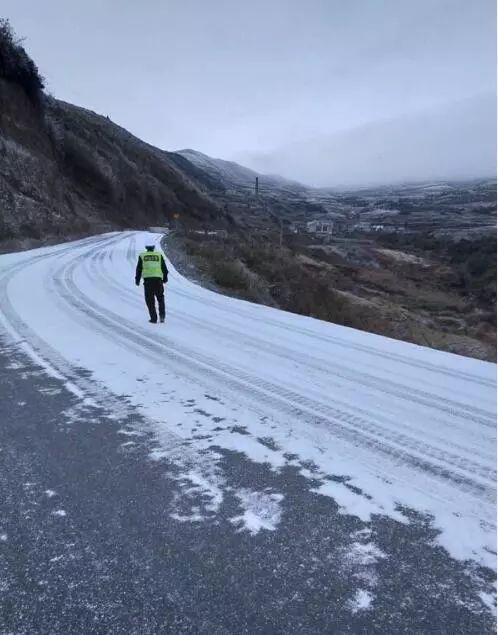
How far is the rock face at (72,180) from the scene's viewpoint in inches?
1321

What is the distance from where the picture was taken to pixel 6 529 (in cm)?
284

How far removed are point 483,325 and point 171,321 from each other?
25692mm

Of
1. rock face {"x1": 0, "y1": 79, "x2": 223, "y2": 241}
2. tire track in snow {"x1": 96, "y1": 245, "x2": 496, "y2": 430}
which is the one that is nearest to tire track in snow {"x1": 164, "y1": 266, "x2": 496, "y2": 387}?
tire track in snow {"x1": 96, "y1": 245, "x2": 496, "y2": 430}

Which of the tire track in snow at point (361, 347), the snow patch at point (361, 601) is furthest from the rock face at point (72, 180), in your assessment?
the snow patch at point (361, 601)

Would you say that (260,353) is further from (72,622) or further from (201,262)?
(201,262)

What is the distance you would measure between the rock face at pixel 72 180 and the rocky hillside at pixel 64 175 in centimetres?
9

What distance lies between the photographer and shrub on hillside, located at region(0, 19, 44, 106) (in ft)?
131

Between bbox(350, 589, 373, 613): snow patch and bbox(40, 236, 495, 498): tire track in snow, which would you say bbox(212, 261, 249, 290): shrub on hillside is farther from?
bbox(350, 589, 373, 613): snow patch

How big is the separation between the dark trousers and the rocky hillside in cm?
1927

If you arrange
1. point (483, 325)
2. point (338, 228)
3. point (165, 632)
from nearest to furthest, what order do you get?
point (165, 632)
point (483, 325)
point (338, 228)

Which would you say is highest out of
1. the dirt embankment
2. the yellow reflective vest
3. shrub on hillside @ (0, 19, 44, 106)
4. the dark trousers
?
shrub on hillside @ (0, 19, 44, 106)

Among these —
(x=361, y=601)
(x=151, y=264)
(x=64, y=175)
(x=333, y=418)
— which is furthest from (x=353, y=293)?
(x=64, y=175)

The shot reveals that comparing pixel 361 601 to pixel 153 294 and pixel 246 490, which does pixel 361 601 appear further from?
pixel 153 294

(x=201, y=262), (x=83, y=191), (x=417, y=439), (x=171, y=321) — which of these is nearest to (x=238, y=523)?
(x=417, y=439)
